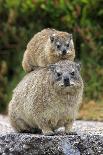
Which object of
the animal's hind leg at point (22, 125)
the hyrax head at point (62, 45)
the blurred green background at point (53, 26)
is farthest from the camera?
the blurred green background at point (53, 26)

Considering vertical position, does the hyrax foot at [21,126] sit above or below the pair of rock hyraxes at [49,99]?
below

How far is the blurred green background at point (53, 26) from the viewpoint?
1557 centimetres

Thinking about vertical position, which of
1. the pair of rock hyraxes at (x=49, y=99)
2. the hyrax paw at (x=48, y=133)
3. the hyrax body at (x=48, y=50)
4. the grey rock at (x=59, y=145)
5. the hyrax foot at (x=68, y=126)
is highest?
the hyrax body at (x=48, y=50)

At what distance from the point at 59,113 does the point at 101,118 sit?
4129 mm

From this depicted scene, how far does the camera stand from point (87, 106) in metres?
14.6

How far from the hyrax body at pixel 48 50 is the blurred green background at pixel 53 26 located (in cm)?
358

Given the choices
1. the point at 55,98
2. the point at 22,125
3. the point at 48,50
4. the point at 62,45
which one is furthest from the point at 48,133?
the point at 48,50

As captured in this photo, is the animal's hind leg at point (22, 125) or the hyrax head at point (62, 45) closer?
the animal's hind leg at point (22, 125)

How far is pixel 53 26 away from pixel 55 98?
7850mm

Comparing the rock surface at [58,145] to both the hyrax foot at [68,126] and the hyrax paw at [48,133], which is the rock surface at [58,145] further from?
the hyrax foot at [68,126]

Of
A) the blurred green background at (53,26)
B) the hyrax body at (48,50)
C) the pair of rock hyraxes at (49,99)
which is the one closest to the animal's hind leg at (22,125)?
the pair of rock hyraxes at (49,99)

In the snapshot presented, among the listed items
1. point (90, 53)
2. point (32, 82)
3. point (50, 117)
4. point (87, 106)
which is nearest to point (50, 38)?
point (32, 82)

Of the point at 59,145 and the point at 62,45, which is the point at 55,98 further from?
the point at 62,45

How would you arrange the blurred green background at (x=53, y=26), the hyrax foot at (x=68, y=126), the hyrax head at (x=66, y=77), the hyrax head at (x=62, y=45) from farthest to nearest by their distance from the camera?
the blurred green background at (x=53, y=26) < the hyrax head at (x=62, y=45) < the hyrax foot at (x=68, y=126) < the hyrax head at (x=66, y=77)
